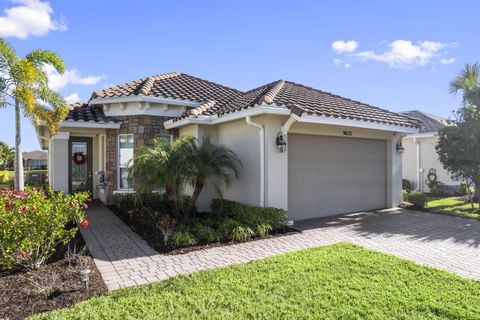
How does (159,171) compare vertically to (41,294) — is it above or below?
above

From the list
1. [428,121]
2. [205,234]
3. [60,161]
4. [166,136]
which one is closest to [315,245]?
[205,234]

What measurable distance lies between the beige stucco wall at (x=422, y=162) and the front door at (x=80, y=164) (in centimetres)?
2065

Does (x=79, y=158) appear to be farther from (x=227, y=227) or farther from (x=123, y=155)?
(x=227, y=227)

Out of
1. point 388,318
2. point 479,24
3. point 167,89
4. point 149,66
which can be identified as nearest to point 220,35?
point 167,89

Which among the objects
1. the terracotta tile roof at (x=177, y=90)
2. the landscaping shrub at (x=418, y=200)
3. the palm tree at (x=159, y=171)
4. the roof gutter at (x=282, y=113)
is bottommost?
the landscaping shrub at (x=418, y=200)

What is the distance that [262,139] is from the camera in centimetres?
972

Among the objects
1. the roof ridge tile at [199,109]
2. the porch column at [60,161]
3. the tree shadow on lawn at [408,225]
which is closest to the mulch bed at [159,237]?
the tree shadow on lawn at [408,225]

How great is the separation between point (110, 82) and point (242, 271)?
12941 millimetres

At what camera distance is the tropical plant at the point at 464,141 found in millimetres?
13000

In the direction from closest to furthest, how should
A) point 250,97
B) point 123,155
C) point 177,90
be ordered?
point 250,97 < point 123,155 < point 177,90

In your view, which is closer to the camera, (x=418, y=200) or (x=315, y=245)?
(x=315, y=245)

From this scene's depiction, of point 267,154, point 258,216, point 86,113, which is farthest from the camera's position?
point 86,113

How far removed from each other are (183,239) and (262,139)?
3.95 m

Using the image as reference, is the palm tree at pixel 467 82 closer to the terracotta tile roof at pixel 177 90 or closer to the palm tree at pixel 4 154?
the terracotta tile roof at pixel 177 90
